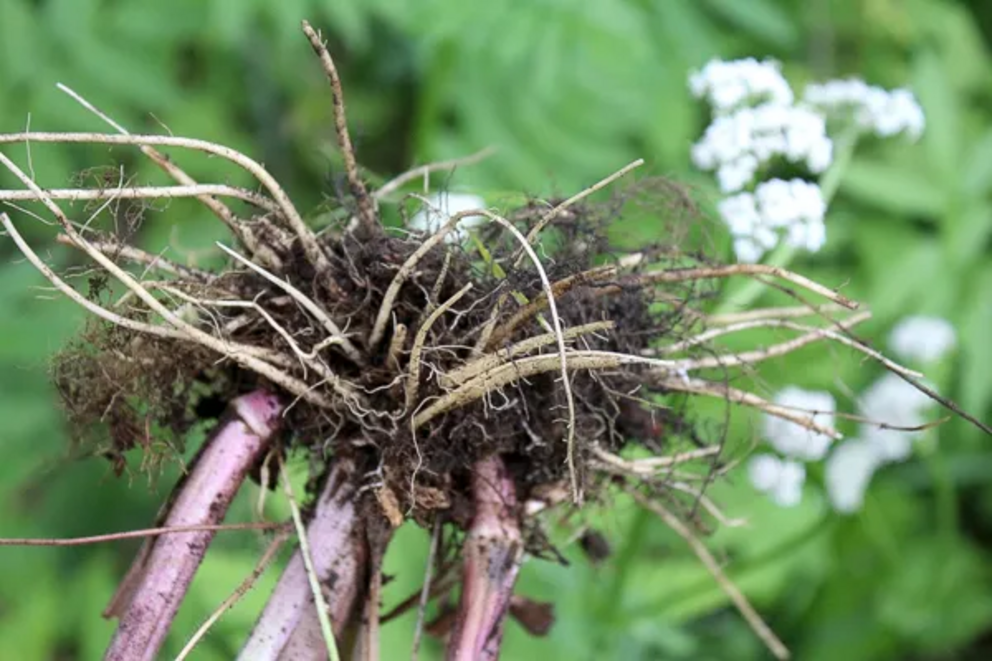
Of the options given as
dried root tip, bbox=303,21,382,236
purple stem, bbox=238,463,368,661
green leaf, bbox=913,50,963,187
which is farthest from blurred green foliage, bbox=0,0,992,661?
dried root tip, bbox=303,21,382,236

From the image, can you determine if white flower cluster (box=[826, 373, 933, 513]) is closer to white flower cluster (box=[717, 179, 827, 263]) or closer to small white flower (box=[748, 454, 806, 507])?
small white flower (box=[748, 454, 806, 507])

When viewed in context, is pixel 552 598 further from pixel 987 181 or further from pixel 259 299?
pixel 987 181

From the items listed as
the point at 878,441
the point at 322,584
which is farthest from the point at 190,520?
the point at 878,441

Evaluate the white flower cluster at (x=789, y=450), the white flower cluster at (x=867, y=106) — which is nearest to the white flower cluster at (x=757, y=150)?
the white flower cluster at (x=867, y=106)

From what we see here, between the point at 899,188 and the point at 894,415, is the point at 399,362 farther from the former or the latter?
the point at 899,188

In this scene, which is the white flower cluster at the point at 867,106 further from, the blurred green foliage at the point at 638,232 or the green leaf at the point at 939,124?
the green leaf at the point at 939,124

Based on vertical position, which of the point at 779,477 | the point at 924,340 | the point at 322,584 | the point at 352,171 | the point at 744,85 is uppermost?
the point at 924,340

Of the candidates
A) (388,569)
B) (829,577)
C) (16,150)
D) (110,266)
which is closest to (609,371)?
(110,266)
